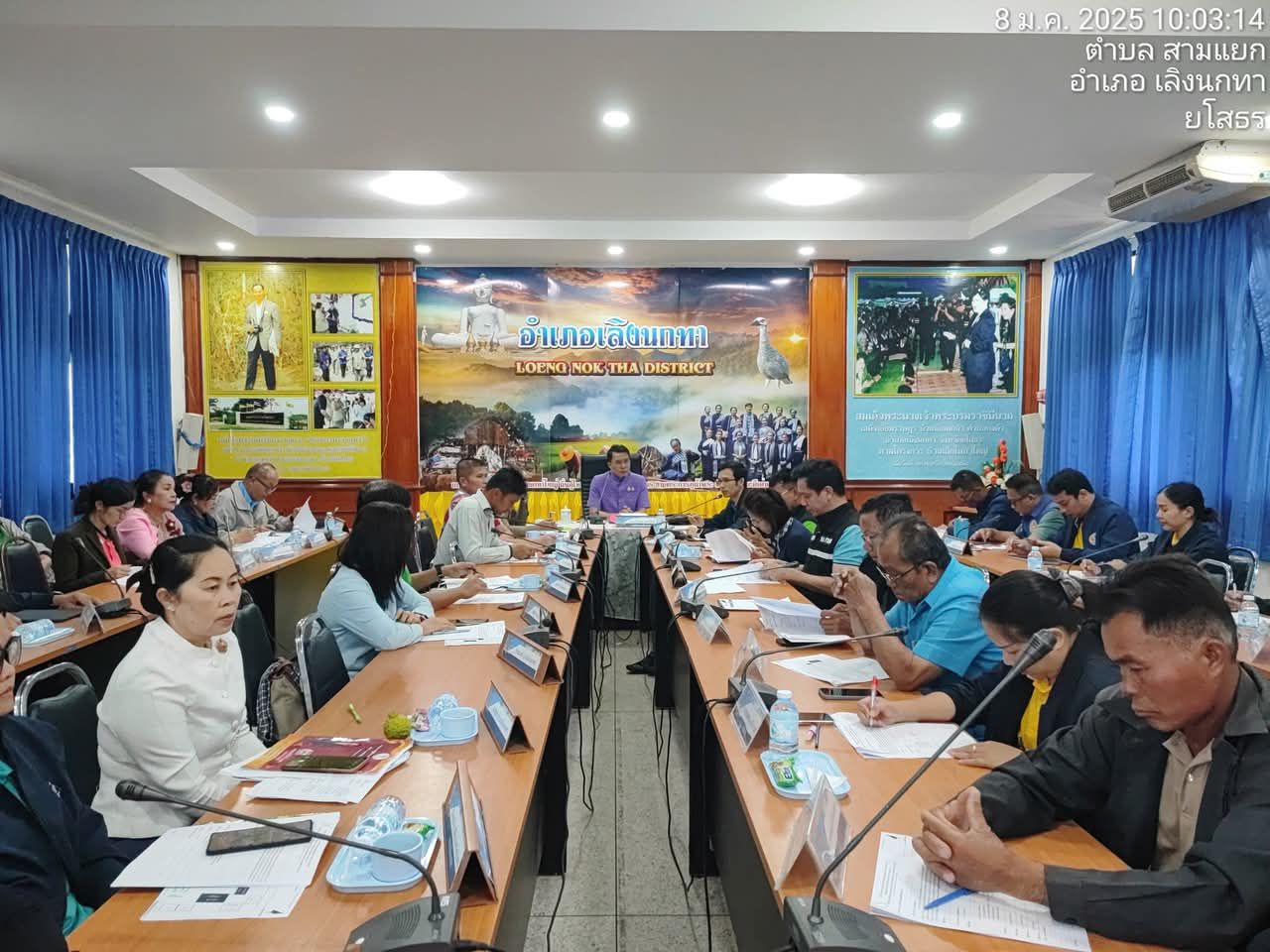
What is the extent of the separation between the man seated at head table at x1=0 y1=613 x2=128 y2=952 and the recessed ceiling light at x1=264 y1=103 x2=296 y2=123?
3141 millimetres

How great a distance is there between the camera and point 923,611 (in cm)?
232

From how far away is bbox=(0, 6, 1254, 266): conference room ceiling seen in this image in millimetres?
3010

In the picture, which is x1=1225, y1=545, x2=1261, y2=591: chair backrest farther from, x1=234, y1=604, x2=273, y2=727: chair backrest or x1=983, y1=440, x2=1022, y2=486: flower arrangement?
x1=234, y1=604, x2=273, y2=727: chair backrest

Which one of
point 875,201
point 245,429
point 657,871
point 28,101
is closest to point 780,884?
point 657,871

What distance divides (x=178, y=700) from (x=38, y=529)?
14.0 feet

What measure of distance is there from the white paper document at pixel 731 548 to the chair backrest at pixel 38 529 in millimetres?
4133

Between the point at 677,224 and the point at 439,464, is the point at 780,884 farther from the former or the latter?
the point at 439,464

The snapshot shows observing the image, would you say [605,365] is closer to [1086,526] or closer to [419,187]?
[419,187]

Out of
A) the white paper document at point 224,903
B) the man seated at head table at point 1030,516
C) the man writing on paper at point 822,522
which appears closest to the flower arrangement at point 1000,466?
the man seated at head table at point 1030,516

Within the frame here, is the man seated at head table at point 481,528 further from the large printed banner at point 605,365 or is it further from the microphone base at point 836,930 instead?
the microphone base at point 836,930

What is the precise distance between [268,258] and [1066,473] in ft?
22.7

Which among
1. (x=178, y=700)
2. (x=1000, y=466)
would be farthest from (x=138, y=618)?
(x=1000, y=466)

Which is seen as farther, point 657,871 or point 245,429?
point 245,429

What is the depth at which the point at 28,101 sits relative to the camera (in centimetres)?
365
